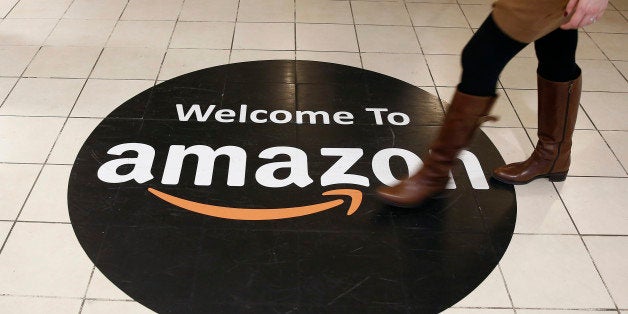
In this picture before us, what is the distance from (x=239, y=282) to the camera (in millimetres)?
1882

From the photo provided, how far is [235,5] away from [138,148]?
1.62 m

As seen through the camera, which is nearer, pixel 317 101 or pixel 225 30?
pixel 317 101

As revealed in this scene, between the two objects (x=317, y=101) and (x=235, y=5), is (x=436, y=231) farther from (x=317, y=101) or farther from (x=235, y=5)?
(x=235, y=5)

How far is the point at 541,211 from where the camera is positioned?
7.45ft

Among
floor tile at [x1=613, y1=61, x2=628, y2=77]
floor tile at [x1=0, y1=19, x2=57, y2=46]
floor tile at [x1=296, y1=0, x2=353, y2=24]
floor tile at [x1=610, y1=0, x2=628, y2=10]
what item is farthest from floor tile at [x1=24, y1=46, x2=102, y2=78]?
floor tile at [x1=610, y1=0, x2=628, y2=10]

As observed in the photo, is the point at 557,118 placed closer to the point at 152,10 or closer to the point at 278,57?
the point at 278,57

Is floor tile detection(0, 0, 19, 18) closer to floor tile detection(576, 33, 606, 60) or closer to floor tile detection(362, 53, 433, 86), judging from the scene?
floor tile detection(362, 53, 433, 86)

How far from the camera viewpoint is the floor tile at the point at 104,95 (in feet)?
8.82

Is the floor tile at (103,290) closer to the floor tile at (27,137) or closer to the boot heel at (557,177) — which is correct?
the floor tile at (27,137)

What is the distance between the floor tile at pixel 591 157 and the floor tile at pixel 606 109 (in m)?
0.12

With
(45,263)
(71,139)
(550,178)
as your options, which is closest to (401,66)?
(550,178)

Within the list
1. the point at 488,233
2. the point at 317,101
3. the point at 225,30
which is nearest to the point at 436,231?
the point at 488,233

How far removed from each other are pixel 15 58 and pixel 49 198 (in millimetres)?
1238

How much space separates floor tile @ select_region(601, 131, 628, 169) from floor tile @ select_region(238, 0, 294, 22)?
6.22ft
